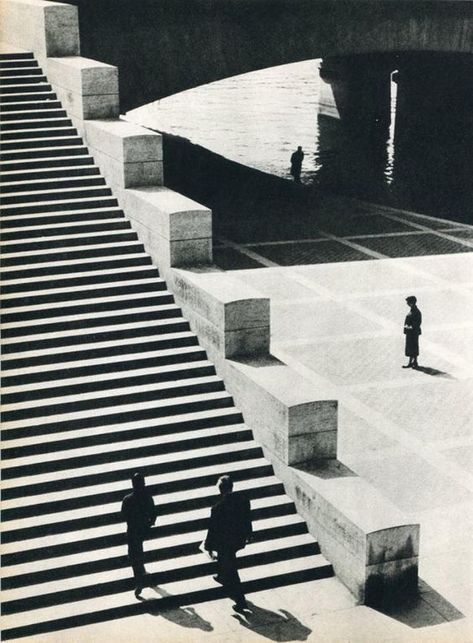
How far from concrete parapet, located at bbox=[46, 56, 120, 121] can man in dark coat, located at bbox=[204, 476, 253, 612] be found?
875 centimetres

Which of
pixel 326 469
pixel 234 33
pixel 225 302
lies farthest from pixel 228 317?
pixel 234 33

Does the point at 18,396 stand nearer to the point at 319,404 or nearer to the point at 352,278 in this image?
the point at 319,404

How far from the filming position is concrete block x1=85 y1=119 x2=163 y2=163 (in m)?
15.4

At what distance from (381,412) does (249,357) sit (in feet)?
10.6

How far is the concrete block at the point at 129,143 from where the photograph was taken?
15.4 m

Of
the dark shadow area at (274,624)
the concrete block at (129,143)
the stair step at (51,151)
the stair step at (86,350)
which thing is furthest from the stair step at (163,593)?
the stair step at (51,151)

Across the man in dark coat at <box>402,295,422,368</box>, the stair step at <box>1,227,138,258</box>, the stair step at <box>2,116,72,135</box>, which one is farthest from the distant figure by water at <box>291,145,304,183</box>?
the stair step at <box>1,227,138,258</box>

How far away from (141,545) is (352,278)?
41.5 feet

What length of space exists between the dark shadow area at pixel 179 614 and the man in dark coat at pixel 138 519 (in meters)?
0.20

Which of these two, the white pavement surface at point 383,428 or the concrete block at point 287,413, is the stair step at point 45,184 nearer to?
the white pavement surface at point 383,428

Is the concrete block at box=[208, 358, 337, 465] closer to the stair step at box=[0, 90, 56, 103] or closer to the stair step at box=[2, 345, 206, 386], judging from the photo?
the stair step at box=[2, 345, 206, 386]

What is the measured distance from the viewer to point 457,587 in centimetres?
1102

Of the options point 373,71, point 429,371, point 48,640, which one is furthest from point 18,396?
point 373,71

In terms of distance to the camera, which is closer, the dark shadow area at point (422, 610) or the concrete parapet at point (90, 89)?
the dark shadow area at point (422, 610)
